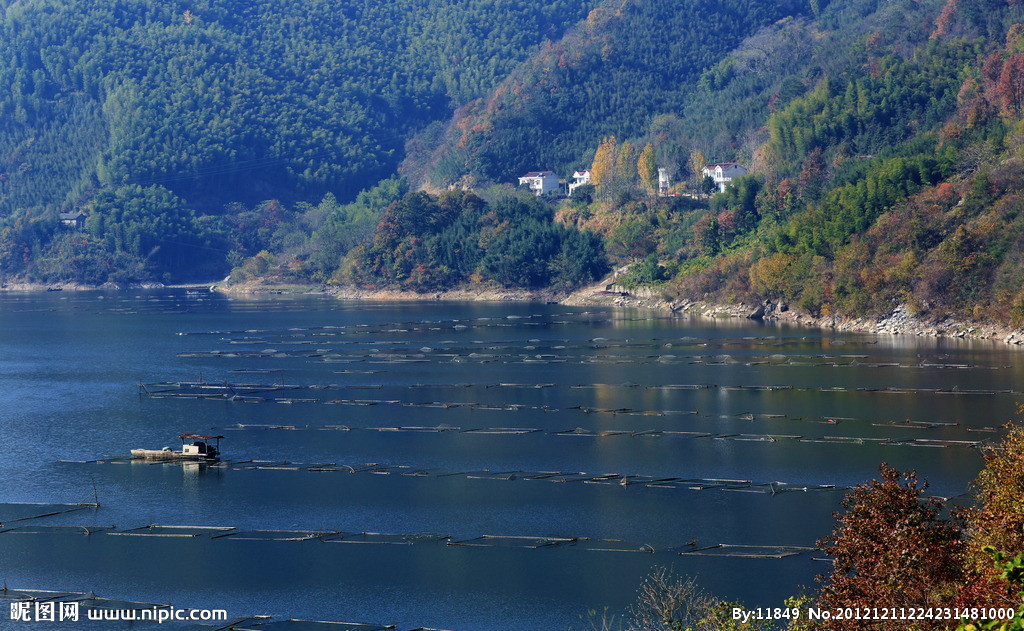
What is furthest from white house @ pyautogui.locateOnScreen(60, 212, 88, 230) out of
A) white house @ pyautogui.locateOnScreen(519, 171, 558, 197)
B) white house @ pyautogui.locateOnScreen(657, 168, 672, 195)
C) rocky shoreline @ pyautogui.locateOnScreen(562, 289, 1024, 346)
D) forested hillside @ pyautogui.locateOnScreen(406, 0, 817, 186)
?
rocky shoreline @ pyautogui.locateOnScreen(562, 289, 1024, 346)

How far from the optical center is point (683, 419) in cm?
5119

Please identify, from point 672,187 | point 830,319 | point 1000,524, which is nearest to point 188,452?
point 1000,524

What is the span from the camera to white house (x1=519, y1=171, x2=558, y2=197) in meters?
155

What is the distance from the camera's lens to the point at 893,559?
18.2 m

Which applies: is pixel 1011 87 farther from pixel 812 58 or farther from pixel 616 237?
pixel 812 58

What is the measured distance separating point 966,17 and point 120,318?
9037cm

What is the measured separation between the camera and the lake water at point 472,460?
30.3 m

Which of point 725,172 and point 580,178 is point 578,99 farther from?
point 725,172

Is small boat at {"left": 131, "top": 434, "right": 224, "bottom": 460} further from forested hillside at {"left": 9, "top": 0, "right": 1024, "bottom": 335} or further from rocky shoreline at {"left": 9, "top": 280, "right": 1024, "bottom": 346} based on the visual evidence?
forested hillside at {"left": 9, "top": 0, "right": 1024, "bottom": 335}

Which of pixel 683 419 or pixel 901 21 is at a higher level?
pixel 901 21

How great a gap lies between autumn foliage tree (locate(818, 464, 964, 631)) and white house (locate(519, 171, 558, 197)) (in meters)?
137

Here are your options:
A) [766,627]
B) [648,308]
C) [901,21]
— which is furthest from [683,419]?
[901,21]

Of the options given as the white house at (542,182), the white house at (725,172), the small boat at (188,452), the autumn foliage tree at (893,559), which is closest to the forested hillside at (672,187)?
the white house at (725,172)

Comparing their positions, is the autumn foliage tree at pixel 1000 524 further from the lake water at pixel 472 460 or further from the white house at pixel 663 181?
the white house at pixel 663 181
